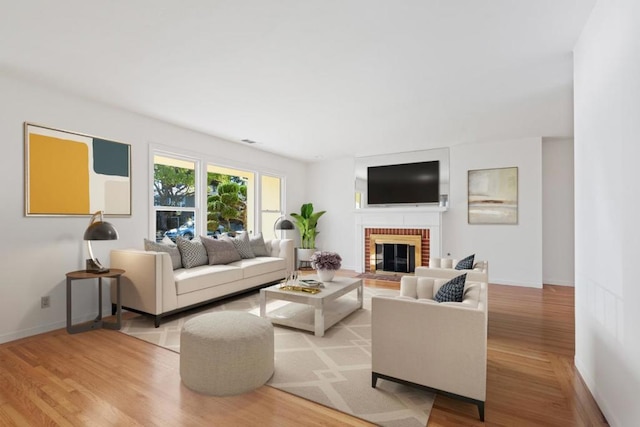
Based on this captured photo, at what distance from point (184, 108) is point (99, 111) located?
96cm

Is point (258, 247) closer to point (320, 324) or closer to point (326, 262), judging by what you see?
point (326, 262)

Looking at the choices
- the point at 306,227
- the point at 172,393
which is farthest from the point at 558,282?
the point at 172,393

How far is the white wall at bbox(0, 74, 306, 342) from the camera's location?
9.86 ft

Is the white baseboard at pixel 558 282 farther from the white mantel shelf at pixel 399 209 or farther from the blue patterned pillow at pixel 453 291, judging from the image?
the blue patterned pillow at pixel 453 291

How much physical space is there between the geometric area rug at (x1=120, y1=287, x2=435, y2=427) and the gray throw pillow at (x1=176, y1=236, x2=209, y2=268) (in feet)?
2.26

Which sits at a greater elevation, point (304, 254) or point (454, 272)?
point (454, 272)

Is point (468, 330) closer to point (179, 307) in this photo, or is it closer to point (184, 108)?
point (179, 307)

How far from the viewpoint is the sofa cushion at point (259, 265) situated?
14.6ft

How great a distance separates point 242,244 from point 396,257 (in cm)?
314

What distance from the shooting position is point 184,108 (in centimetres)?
388

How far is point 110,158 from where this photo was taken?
383 cm

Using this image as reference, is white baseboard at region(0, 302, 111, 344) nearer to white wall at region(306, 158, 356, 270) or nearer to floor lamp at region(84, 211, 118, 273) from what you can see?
floor lamp at region(84, 211, 118, 273)

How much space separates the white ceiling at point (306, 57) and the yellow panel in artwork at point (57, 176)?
62cm

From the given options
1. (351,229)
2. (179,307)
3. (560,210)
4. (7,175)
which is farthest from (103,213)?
(560,210)
